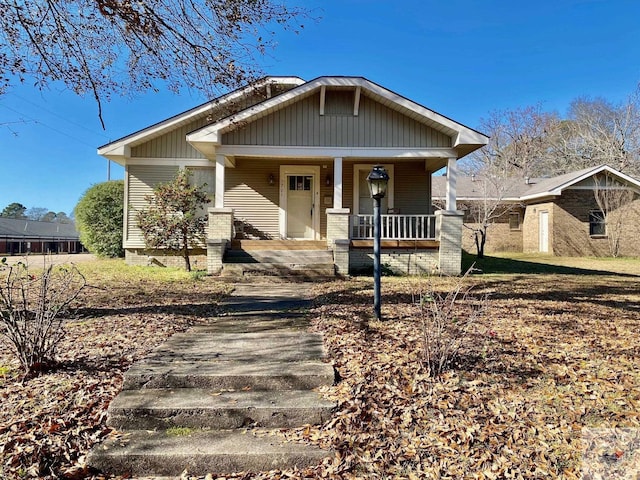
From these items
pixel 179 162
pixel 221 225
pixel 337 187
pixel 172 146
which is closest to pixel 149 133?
pixel 172 146

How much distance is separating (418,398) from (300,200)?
925cm

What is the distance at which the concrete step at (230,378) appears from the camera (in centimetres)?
306

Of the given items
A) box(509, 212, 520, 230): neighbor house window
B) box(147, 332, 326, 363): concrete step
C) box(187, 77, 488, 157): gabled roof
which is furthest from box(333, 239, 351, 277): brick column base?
box(509, 212, 520, 230): neighbor house window

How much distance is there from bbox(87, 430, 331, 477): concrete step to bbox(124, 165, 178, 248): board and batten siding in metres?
9.76

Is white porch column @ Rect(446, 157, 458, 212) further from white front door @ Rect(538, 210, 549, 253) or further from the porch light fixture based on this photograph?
white front door @ Rect(538, 210, 549, 253)

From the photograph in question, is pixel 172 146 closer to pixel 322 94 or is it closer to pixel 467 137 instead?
pixel 322 94

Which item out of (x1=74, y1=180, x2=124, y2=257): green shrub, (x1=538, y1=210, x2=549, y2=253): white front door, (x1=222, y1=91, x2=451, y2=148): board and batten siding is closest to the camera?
(x1=222, y1=91, x2=451, y2=148): board and batten siding

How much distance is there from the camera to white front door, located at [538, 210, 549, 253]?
59.6 feet

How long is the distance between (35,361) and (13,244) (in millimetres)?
27308

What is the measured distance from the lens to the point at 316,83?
939 centimetres

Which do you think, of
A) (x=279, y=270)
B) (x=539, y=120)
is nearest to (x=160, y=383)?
(x=279, y=270)

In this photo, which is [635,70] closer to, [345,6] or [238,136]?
[345,6]

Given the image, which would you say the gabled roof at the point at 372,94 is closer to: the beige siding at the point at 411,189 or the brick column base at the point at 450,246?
the brick column base at the point at 450,246

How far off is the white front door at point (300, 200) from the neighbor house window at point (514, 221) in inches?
531
